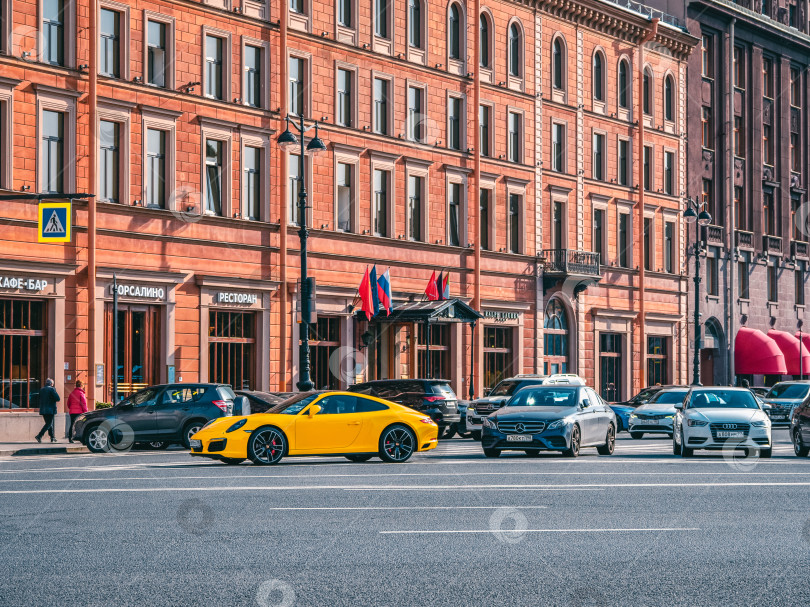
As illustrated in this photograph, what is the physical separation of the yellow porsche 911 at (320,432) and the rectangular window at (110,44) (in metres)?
16.5

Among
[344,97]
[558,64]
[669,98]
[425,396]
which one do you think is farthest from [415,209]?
[669,98]

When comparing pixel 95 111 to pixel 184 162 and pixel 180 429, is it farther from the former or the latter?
pixel 180 429

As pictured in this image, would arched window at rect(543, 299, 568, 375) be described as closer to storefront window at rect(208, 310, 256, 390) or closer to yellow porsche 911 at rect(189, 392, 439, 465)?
storefront window at rect(208, 310, 256, 390)

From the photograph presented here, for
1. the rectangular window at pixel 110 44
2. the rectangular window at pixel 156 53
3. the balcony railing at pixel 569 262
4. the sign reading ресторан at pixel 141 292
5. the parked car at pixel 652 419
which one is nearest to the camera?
the sign reading ресторан at pixel 141 292

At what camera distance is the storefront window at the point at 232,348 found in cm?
4044

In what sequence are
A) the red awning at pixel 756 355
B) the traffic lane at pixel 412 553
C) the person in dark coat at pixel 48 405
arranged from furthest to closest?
the red awning at pixel 756 355, the person in dark coat at pixel 48 405, the traffic lane at pixel 412 553

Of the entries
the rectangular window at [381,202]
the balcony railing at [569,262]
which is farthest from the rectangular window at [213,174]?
the balcony railing at [569,262]

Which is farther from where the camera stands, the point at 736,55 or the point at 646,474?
the point at 736,55

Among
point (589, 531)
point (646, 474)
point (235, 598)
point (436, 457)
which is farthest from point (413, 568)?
point (436, 457)

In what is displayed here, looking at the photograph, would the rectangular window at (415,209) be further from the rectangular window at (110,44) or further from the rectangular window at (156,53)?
the rectangular window at (110,44)

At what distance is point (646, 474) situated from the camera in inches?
835

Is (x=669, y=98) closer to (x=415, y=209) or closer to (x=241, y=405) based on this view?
(x=415, y=209)

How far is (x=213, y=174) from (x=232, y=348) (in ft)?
17.6

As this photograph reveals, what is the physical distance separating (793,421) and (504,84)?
86.7ft
